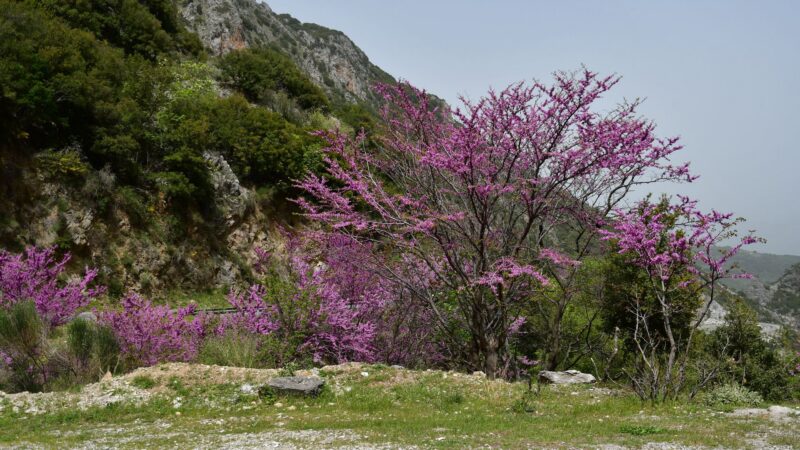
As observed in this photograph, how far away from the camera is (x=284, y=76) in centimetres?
3781

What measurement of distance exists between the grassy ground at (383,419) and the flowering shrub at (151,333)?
4.30ft

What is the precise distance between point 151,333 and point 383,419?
223 inches

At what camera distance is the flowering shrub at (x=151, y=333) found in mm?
10070

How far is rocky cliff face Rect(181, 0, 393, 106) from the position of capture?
144ft

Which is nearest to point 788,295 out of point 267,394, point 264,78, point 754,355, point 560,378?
point 264,78

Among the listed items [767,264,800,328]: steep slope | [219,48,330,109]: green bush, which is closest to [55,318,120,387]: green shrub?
[219,48,330,109]: green bush

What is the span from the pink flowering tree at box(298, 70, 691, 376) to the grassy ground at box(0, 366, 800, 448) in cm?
202

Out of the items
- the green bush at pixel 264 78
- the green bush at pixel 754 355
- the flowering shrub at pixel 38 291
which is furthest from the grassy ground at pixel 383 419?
the green bush at pixel 264 78

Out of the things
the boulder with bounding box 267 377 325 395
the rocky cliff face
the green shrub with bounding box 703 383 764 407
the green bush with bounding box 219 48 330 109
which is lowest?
the boulder with bounding box 267 377 325 395

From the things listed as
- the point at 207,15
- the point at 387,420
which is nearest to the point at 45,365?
the point at 387,420

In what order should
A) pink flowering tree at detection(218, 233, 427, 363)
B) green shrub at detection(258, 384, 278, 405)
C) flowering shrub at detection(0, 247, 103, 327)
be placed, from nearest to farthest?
green shrub at detection(258, 384, 278, 405) < flowering shrub at detection(0, 247, 103, 327) < pink flowering tree at detection(218, 233, 427, 363)

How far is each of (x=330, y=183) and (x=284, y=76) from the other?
13593mm

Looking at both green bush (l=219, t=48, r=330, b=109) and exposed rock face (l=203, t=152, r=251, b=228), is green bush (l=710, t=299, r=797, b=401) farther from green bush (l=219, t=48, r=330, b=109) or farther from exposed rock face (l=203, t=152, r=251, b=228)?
green bush (l=219, t=48, r=330, b=109)

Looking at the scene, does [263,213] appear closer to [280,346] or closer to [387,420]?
[280,346]
